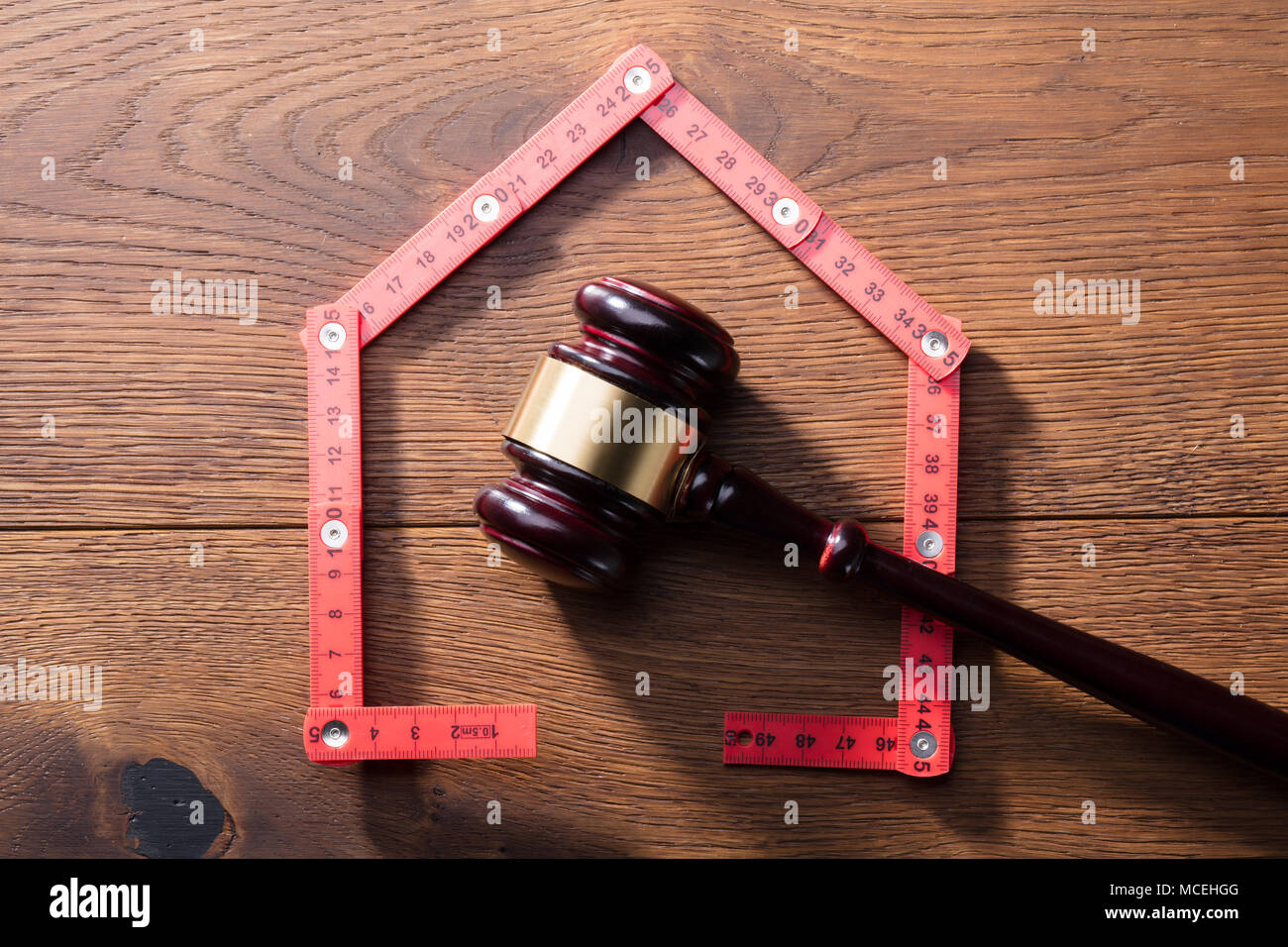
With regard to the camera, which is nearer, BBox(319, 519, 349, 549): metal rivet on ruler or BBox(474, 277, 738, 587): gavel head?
BBox(474, 277, 738, 587): gavel head

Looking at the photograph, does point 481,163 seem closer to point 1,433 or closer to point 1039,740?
point 1,433

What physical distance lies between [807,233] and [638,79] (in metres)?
0.33

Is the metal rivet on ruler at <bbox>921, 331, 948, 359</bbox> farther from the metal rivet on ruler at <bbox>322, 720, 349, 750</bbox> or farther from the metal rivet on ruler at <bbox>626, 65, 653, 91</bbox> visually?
the metal rivet on ruler at <bbox>322, 720, 349, 750</bbox>

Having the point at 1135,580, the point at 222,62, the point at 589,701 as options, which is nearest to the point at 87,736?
the point at 589,701

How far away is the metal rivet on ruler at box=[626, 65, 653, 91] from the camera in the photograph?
3.88 feet

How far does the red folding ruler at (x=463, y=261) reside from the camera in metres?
1.18

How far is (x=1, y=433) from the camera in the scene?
121 cm

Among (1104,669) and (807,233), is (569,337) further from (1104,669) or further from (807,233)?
(1104,669)

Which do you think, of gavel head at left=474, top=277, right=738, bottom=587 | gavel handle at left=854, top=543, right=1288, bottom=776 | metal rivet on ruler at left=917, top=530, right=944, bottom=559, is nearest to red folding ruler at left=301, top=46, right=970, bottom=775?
metal rivet on ruler at left=917, top=530, right=944, bottom=559

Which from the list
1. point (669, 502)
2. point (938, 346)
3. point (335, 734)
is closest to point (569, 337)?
point (669, 502)

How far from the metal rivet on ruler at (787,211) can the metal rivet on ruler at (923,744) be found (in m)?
0.77

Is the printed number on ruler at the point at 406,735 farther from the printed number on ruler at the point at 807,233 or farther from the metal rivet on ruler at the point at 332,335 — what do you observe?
the printed number on ruler at the point at 807,233

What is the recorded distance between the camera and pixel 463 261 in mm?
1196
